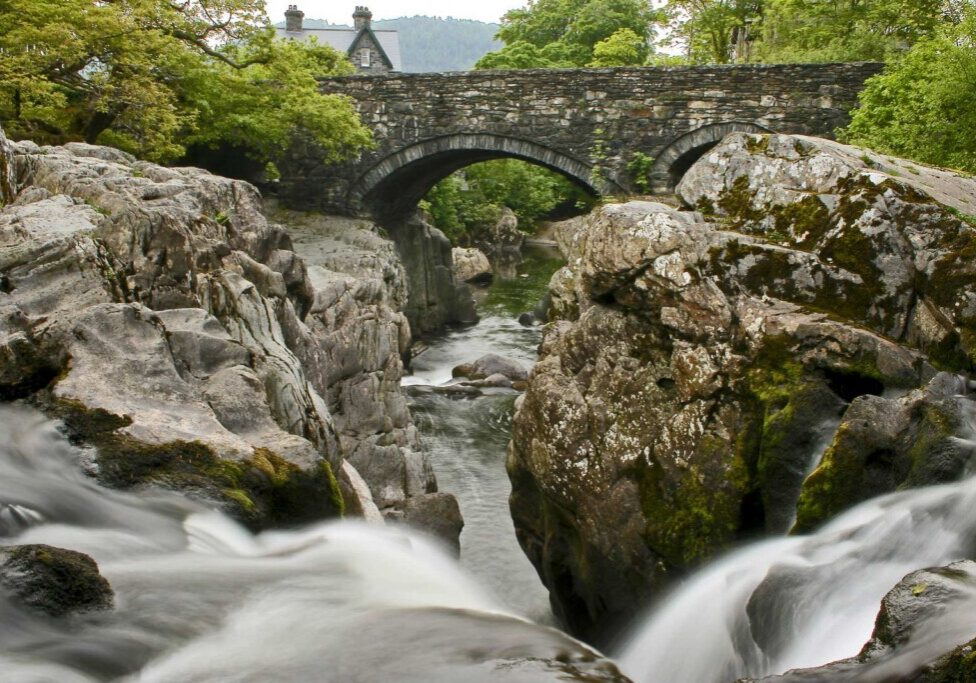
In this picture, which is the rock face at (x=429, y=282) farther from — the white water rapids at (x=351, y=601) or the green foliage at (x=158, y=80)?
the white water rapids at (x=351, y=601)

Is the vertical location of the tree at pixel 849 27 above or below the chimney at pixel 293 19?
below

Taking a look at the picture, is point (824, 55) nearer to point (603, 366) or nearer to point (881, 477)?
point (603, 366)

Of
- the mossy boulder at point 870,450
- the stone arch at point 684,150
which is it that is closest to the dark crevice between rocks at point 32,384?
the mossy boulder at point 870,450

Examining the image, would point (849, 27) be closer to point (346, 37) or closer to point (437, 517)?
point (437, 517)

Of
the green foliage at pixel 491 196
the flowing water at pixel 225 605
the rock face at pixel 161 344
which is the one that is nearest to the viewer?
the flowing water at pixel 225 605

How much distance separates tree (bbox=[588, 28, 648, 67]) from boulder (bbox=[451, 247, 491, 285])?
1015 centimetres

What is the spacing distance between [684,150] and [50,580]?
20026mm

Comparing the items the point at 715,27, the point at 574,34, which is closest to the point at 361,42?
the point at 574,34

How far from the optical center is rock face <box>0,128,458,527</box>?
19.0 feet

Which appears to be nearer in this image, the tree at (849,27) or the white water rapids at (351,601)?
the white water rapids at (351,601)

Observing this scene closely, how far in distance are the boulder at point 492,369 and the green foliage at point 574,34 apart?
2216 cm

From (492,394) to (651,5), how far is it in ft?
97.0

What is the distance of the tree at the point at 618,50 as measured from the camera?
39625 millimetres

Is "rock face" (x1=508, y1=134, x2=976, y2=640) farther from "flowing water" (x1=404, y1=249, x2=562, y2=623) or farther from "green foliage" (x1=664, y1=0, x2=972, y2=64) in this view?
"green foliage" (x1=664, y1=0, x2=972, y2=64)
